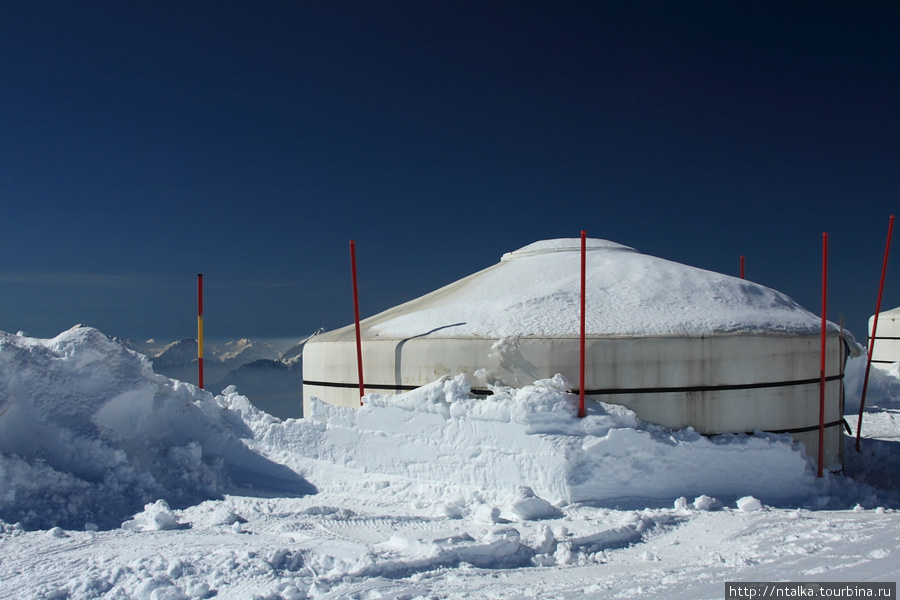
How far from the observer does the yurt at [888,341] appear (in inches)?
776

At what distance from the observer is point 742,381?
24.7ft

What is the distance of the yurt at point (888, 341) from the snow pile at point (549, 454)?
14.9 meters

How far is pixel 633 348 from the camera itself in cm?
720

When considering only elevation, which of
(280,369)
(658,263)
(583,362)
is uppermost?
(658,263)

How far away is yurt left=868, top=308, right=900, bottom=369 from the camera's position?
19703 millimetres

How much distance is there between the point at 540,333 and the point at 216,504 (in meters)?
3.55

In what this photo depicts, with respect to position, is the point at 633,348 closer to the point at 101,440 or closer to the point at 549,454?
the point at 549,454

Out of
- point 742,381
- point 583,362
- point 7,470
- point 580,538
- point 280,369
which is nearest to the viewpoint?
point 580,538

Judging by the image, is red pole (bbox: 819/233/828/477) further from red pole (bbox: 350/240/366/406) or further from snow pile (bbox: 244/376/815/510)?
red pole (bbox: 350/240/366/406)

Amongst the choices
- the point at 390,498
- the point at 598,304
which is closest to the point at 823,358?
the point at 598,304

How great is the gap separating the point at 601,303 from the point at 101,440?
5.35m

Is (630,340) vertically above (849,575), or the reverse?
(630,340)

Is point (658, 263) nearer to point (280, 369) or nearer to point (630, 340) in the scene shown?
point (630, 340)

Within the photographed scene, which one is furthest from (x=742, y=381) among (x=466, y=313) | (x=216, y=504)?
(x=216, y=504)
